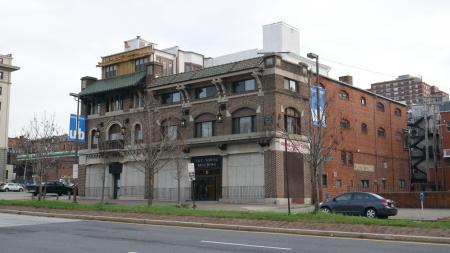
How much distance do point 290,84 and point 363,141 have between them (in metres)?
12.5

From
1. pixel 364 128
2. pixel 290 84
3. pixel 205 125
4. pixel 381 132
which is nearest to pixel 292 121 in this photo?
pixel 290 84

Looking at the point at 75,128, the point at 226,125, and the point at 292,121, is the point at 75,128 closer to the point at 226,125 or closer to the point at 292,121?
the point at 226,125

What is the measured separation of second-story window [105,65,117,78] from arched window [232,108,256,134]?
57.6ft

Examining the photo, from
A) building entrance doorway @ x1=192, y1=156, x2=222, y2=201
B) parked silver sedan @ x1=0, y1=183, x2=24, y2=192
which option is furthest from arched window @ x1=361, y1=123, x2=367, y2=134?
parked silver sedan @ x1=0, y1=183, x2=24, y2=192

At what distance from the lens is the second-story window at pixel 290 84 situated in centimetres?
3784

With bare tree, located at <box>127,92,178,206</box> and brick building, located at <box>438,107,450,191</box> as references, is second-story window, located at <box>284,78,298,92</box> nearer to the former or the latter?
bare tree, located at <box>127,92,178,206</box>

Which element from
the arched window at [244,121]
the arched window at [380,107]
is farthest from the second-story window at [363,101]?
the arched window at [244,121]

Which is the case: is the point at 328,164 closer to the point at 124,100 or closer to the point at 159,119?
the point at 159,119

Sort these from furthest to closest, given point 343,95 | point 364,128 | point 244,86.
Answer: point 364,128 < point 343,95 < point 244,86

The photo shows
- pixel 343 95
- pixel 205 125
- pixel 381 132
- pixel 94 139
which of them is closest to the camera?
pixel 205 125

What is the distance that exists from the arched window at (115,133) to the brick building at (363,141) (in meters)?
18.6

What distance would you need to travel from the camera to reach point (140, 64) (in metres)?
48.9

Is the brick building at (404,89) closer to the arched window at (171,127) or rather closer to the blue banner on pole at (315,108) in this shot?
the blue banner on pole at (315,108)

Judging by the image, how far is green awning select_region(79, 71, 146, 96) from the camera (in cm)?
4456
